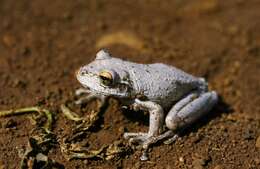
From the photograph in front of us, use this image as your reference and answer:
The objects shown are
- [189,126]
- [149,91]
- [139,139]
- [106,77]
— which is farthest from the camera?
[189,126]

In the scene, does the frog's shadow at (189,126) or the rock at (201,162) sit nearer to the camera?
the rock at (201,162)

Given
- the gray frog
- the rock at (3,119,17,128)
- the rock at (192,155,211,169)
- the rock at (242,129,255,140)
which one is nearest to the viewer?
the rock at (192,155,211,169)

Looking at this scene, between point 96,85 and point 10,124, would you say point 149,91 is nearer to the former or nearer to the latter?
point 96,85

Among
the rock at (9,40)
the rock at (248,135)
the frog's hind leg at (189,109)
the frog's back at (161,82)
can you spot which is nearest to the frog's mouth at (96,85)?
the frog's back at (161,82)

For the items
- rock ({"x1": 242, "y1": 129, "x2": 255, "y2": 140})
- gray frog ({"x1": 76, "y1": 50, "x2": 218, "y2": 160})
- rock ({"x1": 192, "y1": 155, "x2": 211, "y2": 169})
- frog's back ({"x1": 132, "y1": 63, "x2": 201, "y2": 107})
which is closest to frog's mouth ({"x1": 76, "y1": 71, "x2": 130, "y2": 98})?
gray frog ({"x1": 76, "y1": 50, "x2": 218, "y2": 160})

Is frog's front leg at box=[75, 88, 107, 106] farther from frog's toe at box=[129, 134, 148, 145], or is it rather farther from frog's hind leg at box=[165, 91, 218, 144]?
frog's hind leg at box=[165, 91, 218, 144]

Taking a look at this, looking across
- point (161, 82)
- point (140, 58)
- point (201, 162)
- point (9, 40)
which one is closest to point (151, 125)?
point (161, 82)

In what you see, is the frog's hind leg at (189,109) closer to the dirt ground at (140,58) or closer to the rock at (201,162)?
the dirt ground at (140,58)

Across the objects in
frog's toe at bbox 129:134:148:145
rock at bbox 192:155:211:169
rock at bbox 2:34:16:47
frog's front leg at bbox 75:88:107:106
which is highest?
rock at bbox 2:34:16:47
